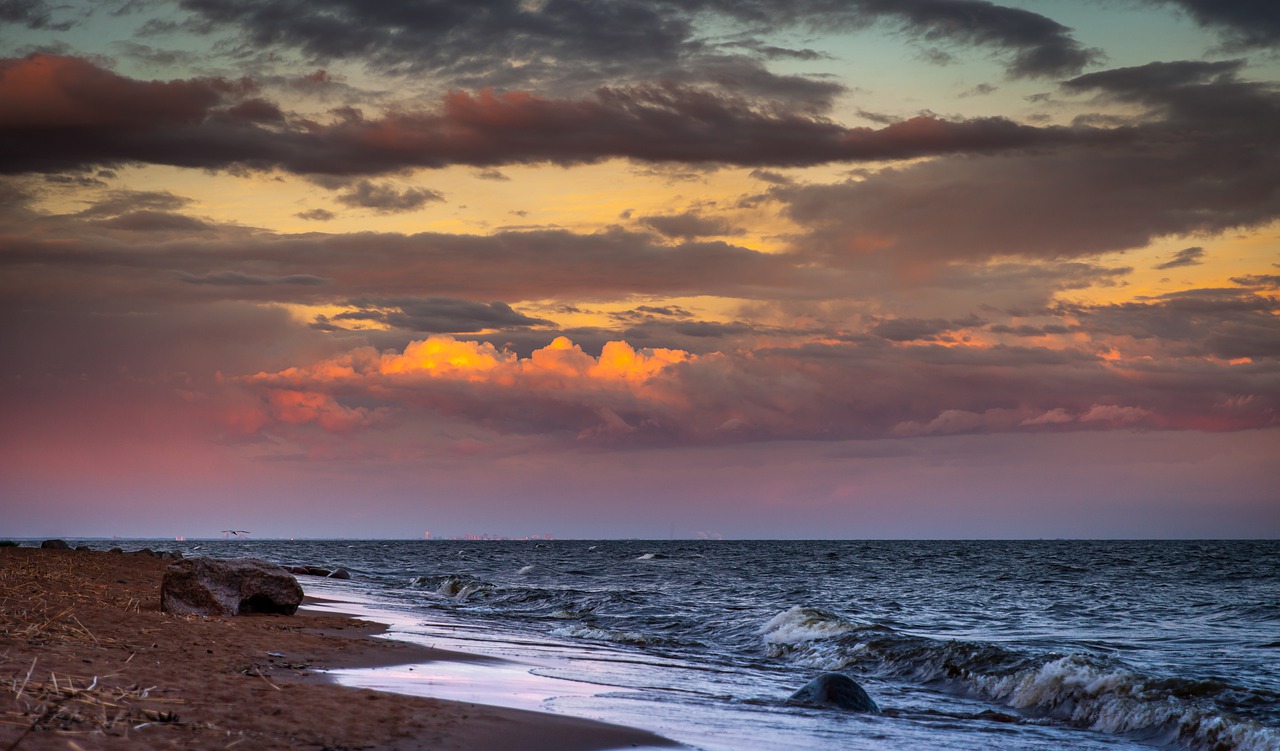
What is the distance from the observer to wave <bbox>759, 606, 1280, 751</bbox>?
12.5m

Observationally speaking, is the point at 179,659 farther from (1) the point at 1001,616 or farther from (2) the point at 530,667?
(1) the point at 1001,616

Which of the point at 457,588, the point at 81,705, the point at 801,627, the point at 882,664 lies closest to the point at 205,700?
the point at 81,705

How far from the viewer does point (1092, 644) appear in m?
21.7

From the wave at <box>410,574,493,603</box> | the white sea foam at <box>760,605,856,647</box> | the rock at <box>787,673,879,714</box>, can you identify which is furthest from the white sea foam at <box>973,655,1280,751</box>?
the wave at <box>410,574,493,603</box>

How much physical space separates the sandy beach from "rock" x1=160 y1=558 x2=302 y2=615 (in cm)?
293

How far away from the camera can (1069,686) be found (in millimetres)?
14977

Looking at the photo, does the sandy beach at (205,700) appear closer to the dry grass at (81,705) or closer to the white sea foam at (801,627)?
the dry grass at (81,705)

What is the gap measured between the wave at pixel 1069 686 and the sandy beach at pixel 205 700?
7694 millimetres

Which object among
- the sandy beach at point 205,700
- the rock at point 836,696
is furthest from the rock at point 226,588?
the rock at point 836,696

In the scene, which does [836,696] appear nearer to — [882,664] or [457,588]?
[882,664]

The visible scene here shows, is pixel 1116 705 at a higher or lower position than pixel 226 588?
lower

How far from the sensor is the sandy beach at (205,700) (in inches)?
271

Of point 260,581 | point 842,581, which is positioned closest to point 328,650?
point 260,581

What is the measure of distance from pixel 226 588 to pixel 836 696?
12.6 meters
